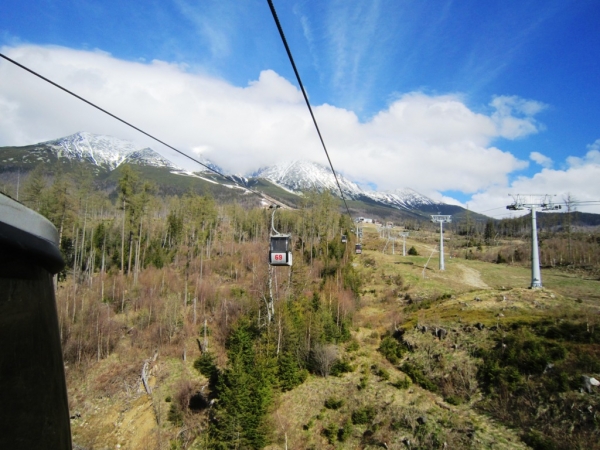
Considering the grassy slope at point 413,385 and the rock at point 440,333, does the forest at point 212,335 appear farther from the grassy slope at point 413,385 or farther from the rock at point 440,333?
the rock at point 440,333

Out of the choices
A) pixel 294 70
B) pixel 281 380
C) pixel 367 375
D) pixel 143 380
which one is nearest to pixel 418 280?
pixel 367 375

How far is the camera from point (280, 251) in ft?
48.3

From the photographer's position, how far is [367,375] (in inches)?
883

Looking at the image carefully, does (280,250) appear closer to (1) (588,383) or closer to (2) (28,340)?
(2) (28,340)

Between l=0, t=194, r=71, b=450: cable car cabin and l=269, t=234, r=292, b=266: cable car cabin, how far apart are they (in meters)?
13.5

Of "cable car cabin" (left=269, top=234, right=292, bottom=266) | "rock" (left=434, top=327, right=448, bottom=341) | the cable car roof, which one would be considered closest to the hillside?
"rock" (left=434, top=327, right=448, bottom=341)

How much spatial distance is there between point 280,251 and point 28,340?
45.1 feet

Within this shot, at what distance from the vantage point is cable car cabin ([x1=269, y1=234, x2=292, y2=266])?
14641 millimetres

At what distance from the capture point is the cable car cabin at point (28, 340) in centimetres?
91

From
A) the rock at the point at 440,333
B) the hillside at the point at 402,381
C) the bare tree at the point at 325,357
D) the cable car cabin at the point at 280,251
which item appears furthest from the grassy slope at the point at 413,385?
the cable car cabin at the point at 280,251

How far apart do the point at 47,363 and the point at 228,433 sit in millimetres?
18977

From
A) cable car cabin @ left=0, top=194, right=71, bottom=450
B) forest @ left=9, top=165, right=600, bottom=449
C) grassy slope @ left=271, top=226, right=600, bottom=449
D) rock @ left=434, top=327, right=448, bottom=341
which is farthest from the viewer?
rock @ left=434, top=327, right=448, bottom=341

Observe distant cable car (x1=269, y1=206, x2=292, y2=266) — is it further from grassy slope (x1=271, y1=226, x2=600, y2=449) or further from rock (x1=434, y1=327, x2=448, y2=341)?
rock (x1=434, y1=327, x2=448, y2=341)

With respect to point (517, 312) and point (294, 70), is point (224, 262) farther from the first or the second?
point (294, 70)
